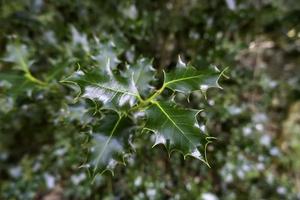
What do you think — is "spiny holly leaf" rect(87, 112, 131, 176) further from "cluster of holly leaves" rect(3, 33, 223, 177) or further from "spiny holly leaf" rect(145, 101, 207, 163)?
"spiny holly leaf" rect(145, 101, 207, 163)

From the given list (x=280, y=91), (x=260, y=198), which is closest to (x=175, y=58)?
(x=280, y=91)

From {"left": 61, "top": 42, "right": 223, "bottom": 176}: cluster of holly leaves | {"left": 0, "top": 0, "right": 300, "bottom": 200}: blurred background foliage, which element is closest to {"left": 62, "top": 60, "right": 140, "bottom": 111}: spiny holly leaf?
{"left": 61, "top": 42, "right": 223, "bottom": 176}: cluster of holly leaves

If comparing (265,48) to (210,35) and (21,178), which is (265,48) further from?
(21,178)

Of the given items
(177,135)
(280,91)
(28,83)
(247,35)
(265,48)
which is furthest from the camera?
(265,48)

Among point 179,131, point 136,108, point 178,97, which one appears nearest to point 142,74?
point 136,108

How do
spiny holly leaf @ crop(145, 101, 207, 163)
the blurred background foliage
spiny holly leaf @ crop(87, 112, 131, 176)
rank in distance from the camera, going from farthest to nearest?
the blurred background foliage → spiny holly leaf @ crop(87, 112, 131, 176) → spiny holly leaf @ crop(145, 101, 207, 163)
